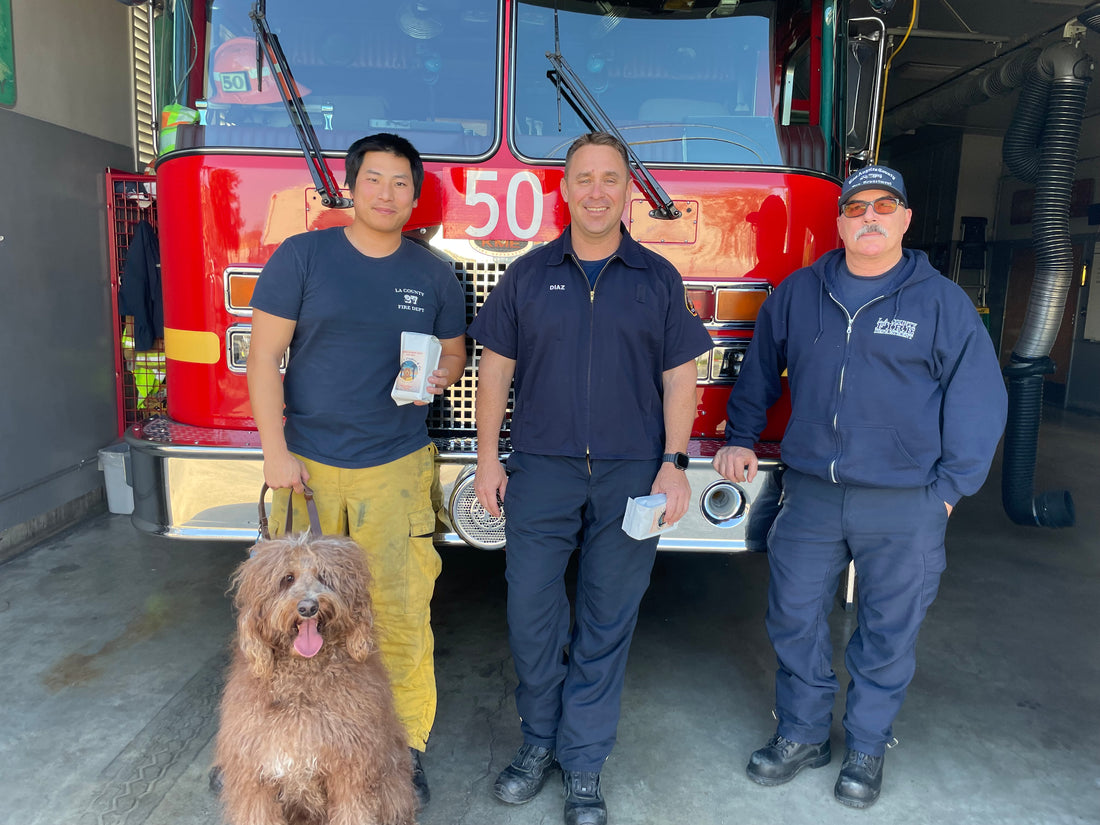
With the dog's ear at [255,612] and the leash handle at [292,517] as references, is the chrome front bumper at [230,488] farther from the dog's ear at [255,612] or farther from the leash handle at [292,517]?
the dog's ear at [255,612]

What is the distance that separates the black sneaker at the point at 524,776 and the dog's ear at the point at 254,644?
947 millimetres

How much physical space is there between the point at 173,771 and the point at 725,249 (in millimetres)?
2615

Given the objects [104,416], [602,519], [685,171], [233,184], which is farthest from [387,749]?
[104,416]

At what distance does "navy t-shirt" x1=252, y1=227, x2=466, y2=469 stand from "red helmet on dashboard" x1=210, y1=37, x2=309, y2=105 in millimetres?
839

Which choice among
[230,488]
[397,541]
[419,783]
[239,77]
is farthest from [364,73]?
[419,783]

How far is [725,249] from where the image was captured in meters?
2.99

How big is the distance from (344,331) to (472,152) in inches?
37.9

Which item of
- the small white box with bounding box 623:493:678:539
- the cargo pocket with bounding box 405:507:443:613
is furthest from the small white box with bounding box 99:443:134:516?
the small white box with bounding box 623:493:678:539

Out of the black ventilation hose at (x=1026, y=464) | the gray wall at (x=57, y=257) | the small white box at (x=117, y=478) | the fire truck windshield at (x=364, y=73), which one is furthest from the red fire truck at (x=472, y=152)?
the black ventilation hose at (x=1026, y=464)

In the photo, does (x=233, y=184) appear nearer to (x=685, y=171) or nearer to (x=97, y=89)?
(x=685, y=171)

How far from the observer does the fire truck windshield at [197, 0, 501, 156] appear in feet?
9.50

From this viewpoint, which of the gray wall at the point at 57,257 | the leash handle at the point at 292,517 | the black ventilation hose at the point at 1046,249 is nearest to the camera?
the leash handle at the point at 292,517

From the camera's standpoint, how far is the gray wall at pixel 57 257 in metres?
4.46

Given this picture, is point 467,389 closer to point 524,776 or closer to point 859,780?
point 524,776
